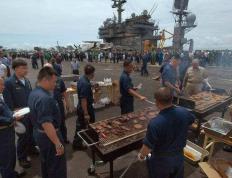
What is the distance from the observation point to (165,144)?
2652mm

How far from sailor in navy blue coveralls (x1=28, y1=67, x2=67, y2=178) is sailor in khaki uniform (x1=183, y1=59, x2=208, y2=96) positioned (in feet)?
18.5

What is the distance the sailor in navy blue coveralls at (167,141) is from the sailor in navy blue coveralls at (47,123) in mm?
1290

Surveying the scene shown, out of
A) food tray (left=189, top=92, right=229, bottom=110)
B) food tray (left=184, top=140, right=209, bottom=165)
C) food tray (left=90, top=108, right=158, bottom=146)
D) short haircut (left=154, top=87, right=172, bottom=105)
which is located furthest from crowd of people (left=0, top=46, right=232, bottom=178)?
food tray (left=189, top=92, right=229, bottom=110)

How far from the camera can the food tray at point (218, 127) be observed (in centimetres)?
432

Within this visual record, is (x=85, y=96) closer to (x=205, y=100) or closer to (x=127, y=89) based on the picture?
(x=127, y=89)

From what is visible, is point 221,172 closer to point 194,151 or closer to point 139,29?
point 194,151

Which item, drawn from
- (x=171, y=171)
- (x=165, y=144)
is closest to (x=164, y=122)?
(x=165, y=144)

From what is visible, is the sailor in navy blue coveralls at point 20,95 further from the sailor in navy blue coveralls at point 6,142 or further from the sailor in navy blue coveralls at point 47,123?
the sailor in navy blue coveralls at point 47,123

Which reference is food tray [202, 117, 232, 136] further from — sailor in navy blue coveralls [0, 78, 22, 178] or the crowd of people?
sailor in navy blue coveralls [0, 78, 22, 178]

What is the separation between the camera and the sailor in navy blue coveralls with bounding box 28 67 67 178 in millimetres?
2762

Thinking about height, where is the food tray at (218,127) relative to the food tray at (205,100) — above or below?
below

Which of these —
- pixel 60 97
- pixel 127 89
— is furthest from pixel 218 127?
pixel 60 97

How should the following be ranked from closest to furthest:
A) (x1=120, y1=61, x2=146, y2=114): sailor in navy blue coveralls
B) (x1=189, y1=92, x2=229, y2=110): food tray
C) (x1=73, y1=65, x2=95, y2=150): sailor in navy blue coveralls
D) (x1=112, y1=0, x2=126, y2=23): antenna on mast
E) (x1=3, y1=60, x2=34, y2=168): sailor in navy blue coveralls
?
(x1=3, y1=60, x2=34, y2=168): sailor in navy blue coveralls → (x1=73, y1=65, x2=95, y2=150): sailor in navy blue coveralls → (x1=120, y1=61, x2=146, y2=114): sailor in navy blue coveralls → (x1=189, y1=92, x2=229, y2=110): food tray → (x1=112, y1=0, x2=126, y2=23): antenna on mast

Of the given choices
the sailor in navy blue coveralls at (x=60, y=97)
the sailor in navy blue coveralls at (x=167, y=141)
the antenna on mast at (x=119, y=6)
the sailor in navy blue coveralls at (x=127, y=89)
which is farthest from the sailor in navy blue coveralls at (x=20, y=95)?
the antenna on mast at (x=119, y=6)
